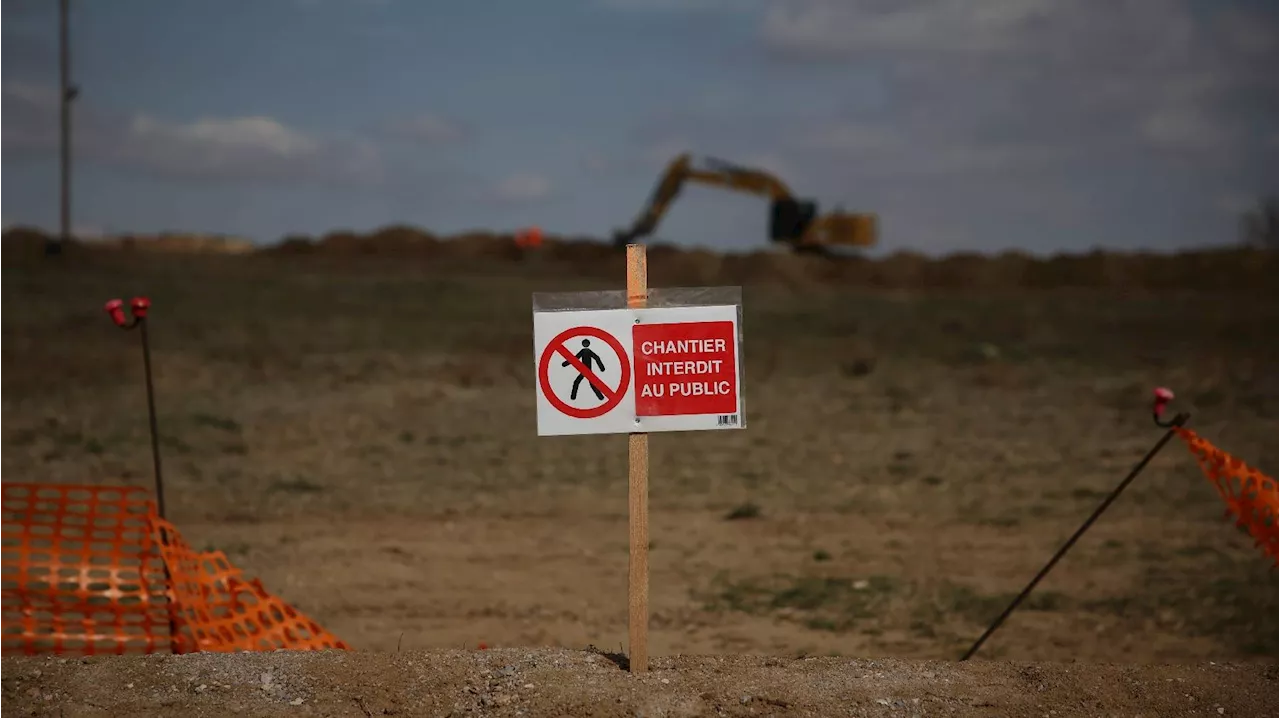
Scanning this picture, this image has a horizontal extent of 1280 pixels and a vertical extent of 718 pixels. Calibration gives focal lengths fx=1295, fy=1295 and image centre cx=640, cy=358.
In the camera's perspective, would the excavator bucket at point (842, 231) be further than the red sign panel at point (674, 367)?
Yes

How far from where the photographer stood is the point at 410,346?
1097 inches

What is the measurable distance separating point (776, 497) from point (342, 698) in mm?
10164

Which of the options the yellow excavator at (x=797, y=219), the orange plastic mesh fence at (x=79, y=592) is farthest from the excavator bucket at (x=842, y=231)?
the orange plastic mesh fence at (x=79, y=592)

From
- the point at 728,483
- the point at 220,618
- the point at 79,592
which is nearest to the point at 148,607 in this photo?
the point at 79,592

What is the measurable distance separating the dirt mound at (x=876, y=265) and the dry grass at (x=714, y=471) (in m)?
11.6

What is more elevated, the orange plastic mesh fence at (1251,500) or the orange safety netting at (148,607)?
the orange plastic mesh fence at (1251,500)

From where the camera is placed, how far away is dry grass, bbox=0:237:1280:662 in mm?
10422

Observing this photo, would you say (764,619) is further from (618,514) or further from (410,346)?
(410,346)

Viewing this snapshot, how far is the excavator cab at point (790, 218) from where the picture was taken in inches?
1766

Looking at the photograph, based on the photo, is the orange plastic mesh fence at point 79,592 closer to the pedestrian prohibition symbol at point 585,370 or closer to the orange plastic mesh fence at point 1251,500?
the pedestrian prohibition symbol at point 585,370

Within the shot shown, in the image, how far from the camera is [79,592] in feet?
25.6

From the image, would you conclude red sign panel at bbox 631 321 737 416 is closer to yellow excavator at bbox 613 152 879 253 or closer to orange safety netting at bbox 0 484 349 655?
orange safety netting at bbox 0 484 349 655

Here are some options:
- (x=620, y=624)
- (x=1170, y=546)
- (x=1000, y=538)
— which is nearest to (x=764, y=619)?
(x=620, y=624)

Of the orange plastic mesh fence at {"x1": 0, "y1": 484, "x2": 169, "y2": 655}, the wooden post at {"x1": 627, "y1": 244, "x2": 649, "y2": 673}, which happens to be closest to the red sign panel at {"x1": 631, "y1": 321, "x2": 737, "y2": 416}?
the wooden post at {"x1": 627, "y1": 244, "x2": 649, "y2": 673}
